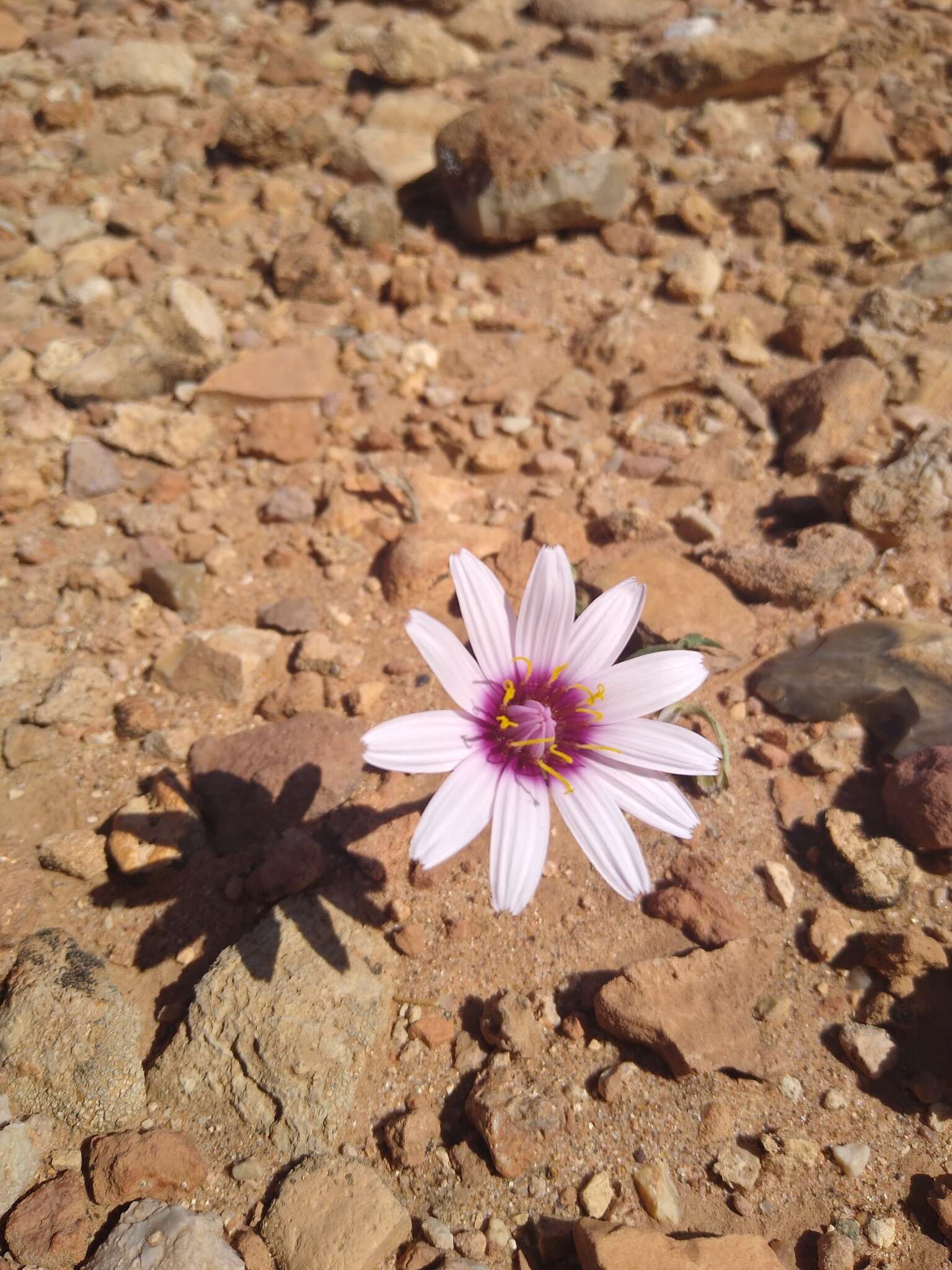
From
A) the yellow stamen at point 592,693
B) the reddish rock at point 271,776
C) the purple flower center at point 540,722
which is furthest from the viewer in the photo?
the reddish rock at point 271,776

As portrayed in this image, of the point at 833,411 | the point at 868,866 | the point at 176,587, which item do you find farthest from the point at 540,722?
the point at 833,411

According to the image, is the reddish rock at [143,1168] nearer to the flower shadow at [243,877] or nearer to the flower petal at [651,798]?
the flower shadow at [243,877]

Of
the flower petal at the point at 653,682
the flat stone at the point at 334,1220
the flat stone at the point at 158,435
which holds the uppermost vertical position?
the flower petal at the point at 653,682

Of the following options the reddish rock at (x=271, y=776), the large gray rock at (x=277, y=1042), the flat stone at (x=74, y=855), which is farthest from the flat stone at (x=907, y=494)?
the flat stone at (x=74, y=855)

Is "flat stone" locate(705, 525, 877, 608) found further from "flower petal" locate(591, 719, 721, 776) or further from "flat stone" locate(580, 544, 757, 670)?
"flower petal" locate(591, 719, 721, 776)

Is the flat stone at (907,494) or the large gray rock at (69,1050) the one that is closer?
the large gray rock at (69,1050)

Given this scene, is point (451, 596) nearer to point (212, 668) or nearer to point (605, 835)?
point (212, 668)

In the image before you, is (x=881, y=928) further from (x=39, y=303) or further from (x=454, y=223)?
(x=39, y=303)
